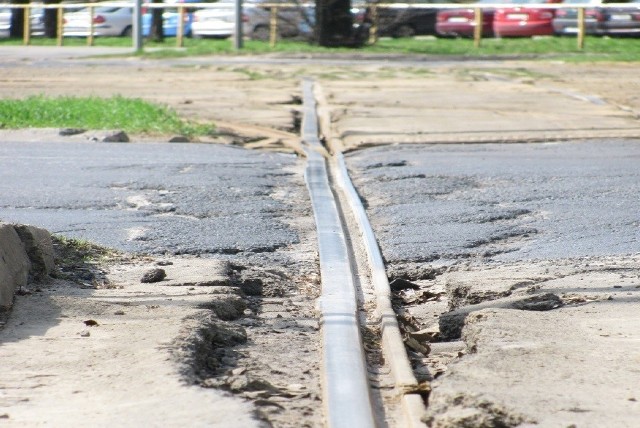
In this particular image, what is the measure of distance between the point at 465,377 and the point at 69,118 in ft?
31.4

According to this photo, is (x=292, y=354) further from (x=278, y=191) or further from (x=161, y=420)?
(x=278, y=191)

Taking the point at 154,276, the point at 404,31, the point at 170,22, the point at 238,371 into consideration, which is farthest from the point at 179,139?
the point at 170,22

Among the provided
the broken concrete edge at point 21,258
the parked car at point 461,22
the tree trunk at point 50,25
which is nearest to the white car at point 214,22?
the tree trunk at point 50,25

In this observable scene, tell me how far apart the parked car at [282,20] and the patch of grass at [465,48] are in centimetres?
41

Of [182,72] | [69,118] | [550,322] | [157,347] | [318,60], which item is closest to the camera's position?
[157,347]

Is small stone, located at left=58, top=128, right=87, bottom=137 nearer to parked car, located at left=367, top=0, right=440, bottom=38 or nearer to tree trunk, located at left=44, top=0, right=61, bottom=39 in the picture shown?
parked car, located at left=367, top=0, right=440, bottom=38

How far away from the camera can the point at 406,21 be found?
112ft

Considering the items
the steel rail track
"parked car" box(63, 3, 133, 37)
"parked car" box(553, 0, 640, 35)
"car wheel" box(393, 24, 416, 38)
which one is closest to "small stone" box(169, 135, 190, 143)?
the steel rail track

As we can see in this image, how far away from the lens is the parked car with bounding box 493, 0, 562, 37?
32031 millimetres

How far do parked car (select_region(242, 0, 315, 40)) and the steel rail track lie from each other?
80.7ft

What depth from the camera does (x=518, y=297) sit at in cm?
487

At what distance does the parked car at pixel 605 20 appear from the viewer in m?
30.8

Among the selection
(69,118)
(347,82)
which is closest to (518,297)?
(69,118)

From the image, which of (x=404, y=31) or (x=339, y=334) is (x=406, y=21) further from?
(x=339, y=334)
